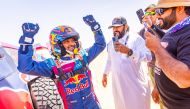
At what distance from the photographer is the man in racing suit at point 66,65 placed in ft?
14.9

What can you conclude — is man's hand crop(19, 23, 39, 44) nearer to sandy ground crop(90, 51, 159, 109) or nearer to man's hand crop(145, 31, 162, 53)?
man's hand crop(145, 31, 162, 53)

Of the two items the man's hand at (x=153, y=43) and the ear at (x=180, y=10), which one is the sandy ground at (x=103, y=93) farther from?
the man's hand at (x=153, y=43)

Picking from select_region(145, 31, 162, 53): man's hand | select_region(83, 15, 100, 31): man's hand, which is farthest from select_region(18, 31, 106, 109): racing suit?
select_region(145, 31, 162, 53): man's hand

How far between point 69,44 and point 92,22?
61cm

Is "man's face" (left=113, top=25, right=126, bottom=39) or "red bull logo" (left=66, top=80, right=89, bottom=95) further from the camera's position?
"man's face" (left=113, top=25, right=126, bottom=39)

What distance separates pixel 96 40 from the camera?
17.0 ft

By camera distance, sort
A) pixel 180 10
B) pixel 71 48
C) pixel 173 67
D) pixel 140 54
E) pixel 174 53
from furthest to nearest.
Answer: pixel 140 54, pixel 71 48, pixel 180 10, pixel 174 53, pixel 173 67

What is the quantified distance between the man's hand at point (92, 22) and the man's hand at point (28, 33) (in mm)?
922

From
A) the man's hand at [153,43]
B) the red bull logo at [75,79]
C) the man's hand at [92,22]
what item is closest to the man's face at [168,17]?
the man's hand at [153,43]

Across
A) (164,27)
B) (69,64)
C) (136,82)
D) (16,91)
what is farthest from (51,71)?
(136,82)

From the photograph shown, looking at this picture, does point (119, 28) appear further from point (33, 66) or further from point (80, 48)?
point (33, 66)

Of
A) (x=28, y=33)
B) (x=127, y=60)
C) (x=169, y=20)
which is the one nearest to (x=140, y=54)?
(x=127, y=60)

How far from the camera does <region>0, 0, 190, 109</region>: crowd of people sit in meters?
3.01

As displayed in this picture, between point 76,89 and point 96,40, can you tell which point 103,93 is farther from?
point 76,89
